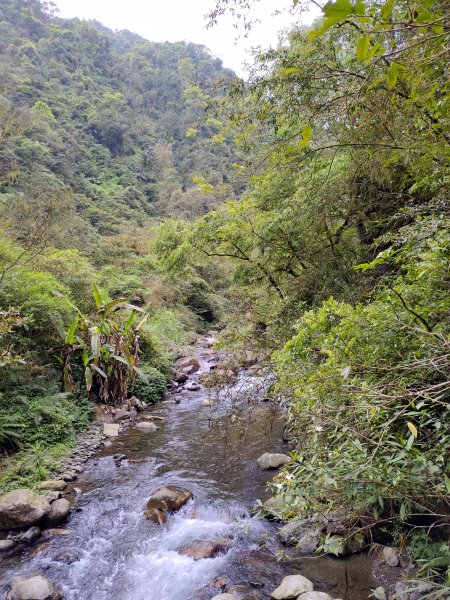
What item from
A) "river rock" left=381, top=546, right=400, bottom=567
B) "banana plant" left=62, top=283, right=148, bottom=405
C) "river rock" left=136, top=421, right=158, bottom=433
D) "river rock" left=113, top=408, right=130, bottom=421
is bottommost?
"river rock" left=136, top=421, right=158, bottom=433

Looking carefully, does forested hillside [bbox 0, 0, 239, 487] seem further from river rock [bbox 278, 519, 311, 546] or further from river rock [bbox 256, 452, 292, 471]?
river rock [bbox 278, 519, 311, 546]

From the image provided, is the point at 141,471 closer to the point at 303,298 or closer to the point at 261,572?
the point at 261,572

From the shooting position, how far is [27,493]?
5191 millimetres

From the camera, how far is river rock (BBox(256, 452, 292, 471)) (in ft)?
20.3

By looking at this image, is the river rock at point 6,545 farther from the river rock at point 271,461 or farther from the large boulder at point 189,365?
the large boulder at point 189,365

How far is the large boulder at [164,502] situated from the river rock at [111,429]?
109 inches

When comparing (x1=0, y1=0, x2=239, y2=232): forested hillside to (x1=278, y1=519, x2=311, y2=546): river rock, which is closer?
(x1=278, y1=519, x2=311, y2=546): river rock

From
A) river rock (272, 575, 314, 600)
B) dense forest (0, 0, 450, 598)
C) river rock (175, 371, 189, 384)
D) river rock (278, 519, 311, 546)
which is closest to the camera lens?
dense forest (0, 0, 450, 598)

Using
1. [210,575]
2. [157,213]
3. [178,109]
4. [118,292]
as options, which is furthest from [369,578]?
[178,109]

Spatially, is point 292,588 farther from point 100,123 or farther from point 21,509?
point 100,123

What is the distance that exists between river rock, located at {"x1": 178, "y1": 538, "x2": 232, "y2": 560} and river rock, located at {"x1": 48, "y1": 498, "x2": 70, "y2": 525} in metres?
1.73

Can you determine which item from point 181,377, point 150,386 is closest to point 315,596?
point 150,386

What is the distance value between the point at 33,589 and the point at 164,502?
1926 millimetres

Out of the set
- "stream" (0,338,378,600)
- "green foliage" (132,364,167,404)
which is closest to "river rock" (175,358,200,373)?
"green foliage" (132,364,167,404)
